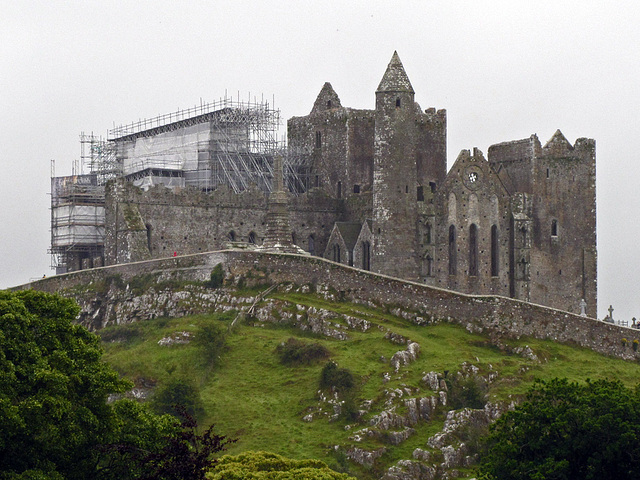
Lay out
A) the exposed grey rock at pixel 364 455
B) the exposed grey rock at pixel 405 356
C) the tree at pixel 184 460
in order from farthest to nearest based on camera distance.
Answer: the exposed grey rock at pixel 405 356 < the exposed grey rock at pixel 364 455 < the tree at pixel 184 460

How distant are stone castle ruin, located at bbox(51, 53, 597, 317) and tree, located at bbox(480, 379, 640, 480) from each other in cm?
3050

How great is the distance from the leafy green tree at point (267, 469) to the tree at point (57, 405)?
279cm

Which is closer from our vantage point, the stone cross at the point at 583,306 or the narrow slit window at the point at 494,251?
the narrow slit window at the point at 494,251

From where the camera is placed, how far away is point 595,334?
218ft

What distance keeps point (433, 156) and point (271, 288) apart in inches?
707

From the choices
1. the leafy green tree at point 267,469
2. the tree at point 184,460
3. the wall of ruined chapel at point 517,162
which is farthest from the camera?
A: the wall of ruined chapel at point 517,162

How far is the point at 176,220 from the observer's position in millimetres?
80938

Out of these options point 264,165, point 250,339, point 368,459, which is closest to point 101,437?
point 368,459

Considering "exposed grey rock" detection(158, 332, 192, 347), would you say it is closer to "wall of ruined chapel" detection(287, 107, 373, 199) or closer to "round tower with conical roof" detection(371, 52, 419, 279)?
"round tower with conical roof" detection(371, 52, 419, 279)

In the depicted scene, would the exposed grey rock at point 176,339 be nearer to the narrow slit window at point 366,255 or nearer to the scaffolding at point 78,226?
the narrow slit window at point 366,255

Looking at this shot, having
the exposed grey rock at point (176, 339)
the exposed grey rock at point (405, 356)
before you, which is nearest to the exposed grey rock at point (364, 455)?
the exposed grey rock at point (405, 356)

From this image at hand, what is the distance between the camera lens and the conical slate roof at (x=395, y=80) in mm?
78938

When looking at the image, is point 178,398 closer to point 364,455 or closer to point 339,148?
point 364,455

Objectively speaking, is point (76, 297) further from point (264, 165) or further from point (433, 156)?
point (433, 156)
